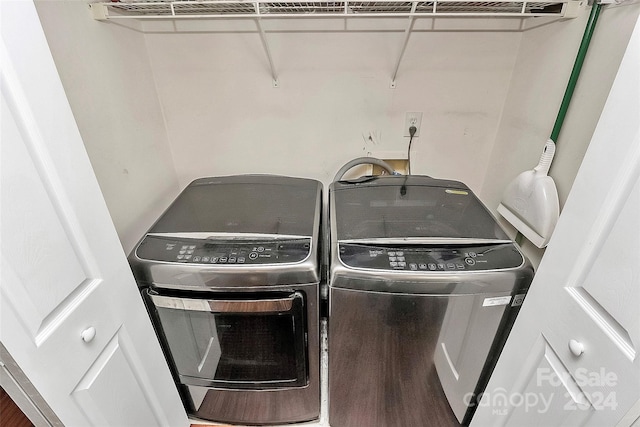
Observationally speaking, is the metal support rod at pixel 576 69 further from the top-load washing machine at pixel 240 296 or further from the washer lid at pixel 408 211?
the top-load washing machine at pixel 240 296

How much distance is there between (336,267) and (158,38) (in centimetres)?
133

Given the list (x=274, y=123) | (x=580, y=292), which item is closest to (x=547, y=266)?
(x=580, y=292)

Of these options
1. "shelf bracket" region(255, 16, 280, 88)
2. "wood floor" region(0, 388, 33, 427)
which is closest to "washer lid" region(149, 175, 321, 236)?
"shelf bracket" region(255, 16, 280, 88)

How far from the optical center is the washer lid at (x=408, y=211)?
1.09 metres

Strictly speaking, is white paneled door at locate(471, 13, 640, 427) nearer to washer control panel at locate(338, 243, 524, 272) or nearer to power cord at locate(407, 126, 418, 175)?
washer control panel at locate(338, 243, 524, 272)

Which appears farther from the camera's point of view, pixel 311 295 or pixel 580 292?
pixel 311 295

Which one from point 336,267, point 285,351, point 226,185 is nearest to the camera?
point 336,267

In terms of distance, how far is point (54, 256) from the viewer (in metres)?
0.65

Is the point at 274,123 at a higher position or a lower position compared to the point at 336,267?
higher

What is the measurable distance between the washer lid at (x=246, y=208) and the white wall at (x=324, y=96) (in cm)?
29

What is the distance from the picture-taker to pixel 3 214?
0.54 meters

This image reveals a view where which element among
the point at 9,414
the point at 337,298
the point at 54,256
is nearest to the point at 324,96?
the point at 337,298

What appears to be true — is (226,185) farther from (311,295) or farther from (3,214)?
(3,214)

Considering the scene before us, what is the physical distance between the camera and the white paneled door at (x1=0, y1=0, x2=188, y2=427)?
56cm
